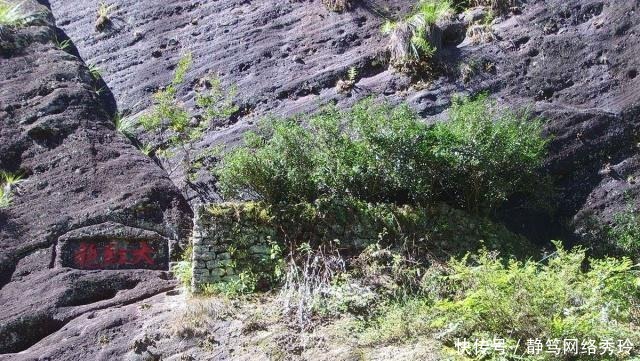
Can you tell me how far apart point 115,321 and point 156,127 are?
3772 mm

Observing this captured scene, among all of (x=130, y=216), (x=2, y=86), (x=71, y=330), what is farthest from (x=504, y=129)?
(x=2, y=86)

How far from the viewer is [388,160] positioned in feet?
28.4

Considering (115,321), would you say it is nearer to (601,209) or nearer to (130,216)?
(130,216)

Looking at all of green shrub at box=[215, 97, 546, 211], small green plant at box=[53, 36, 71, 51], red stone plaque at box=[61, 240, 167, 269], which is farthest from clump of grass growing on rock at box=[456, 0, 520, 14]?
small green plant at box=[53, 36, 71, 51]

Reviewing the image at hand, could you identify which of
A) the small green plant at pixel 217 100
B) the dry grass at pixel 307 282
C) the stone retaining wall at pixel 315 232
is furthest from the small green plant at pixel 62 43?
the dry grass at pixel 307 282

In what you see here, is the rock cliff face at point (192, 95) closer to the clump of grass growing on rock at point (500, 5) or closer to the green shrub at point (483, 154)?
the clump of grass growing on rock at point (500, 5)

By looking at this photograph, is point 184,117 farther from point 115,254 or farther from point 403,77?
point 403,77

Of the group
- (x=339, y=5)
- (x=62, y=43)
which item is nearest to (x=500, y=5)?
(x=339, y=5)

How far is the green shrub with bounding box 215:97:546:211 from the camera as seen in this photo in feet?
28.3

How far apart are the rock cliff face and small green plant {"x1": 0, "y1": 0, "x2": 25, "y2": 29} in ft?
0.79

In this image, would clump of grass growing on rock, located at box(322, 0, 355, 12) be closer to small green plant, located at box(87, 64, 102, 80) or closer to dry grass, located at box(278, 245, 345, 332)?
small green plant, located at box(87, 64, 102, 80)

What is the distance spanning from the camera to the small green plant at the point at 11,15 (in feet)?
39.9

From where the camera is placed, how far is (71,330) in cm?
802

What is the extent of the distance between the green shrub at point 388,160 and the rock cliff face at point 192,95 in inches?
39.0
